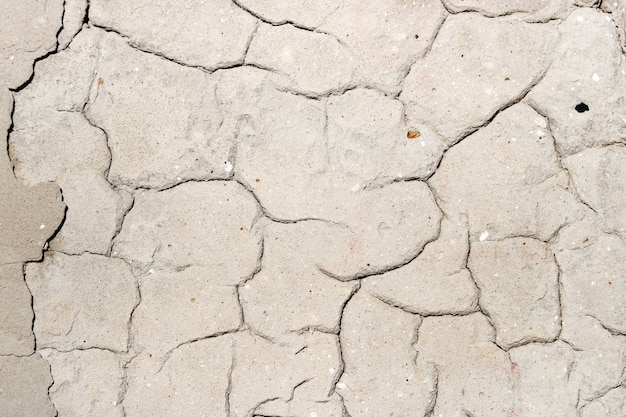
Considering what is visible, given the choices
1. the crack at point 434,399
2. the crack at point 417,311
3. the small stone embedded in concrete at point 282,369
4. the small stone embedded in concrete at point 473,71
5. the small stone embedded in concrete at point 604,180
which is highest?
the small stone embedded in concrete at point 473,71

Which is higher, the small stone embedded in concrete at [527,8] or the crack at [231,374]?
the small stone embedded in concrete at [527,8]

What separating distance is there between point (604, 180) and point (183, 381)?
Answer: 4.77 ft

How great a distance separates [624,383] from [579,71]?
38.4 inches

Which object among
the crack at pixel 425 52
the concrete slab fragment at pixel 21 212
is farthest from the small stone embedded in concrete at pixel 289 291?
the concrete slab fragment at pixel 21 212

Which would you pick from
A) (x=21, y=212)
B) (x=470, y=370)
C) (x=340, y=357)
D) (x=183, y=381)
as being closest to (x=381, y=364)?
(x=340, y=357)

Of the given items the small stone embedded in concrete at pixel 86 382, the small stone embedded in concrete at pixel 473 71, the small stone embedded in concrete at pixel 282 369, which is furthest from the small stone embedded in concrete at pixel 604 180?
the small stone embedded in concrete at pixel 86 382

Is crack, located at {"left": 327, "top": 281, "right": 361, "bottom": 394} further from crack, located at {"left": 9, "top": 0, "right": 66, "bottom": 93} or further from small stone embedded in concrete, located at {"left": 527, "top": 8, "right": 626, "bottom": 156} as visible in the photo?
crack, located at {"left": 9, "top": 0, "right": 66, "bottom": 93}

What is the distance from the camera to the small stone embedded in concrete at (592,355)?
84.4 inches

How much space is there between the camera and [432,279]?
2.18m

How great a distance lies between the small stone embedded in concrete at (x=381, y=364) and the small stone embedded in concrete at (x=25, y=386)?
0.92 m

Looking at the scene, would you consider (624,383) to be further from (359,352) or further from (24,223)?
(24,223)

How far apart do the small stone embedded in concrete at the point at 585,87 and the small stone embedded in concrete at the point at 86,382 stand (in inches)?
61.6

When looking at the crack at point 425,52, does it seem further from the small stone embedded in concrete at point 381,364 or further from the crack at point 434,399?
the crack at point 434,399

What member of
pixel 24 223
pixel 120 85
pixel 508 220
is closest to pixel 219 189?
pixel 120 85
